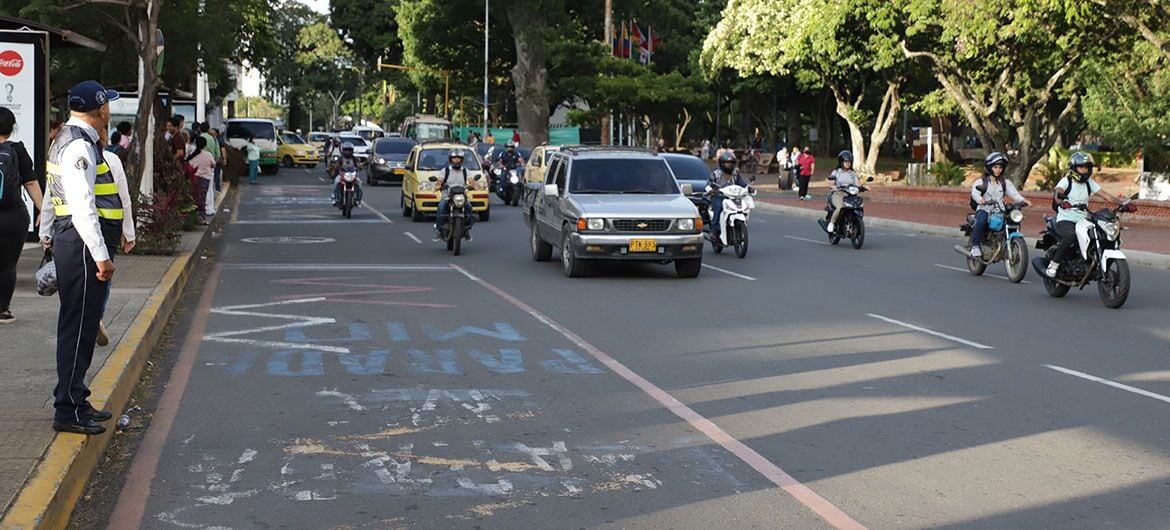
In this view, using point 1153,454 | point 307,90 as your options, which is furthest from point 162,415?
point 307,90

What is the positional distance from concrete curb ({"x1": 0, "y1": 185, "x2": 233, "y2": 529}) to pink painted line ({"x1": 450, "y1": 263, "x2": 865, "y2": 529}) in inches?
133

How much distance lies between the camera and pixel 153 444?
8203mm

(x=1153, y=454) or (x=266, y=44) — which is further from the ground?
(x=266, y=44)

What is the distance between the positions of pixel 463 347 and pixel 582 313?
8.69ft

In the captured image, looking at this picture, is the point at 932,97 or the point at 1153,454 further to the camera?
the point at 932,97

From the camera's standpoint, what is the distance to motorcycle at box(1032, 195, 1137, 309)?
50.0 feet

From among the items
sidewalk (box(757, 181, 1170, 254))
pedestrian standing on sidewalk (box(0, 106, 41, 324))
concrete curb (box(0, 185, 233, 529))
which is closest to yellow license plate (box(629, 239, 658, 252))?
concrete curb (box(0, 185, 233, 529))

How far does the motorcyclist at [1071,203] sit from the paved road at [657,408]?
0.53 m

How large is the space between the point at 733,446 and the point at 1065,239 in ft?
29.6

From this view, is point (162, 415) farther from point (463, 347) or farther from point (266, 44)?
point (266, 44)

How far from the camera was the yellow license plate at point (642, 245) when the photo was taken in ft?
58.0

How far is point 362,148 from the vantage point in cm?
6669

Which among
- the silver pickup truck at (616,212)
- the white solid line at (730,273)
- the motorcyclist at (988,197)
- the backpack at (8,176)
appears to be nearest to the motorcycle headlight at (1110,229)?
the motorcyclist at (988,197)

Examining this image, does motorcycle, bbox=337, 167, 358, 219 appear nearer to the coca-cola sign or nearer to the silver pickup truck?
the silver pickup truck
